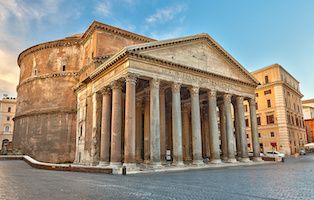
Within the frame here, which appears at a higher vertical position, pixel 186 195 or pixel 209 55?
pixel 209 55

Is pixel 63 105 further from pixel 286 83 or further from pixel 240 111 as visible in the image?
pixel 286 83

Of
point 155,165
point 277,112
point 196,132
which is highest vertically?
point 277,112

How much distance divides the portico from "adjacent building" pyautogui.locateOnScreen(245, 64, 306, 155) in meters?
13.9

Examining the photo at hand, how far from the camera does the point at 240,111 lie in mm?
22547

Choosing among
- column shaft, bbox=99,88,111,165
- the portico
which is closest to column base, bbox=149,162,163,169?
the portico

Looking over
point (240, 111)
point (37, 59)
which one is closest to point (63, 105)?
point (37, 59)

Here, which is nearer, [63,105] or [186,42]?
[186,42]

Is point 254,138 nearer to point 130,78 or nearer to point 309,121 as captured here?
point 130,78

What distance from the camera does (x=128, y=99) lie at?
50.8ft

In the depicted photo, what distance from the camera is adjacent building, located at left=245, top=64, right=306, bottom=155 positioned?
3447cm

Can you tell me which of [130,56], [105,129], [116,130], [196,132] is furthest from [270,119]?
[130,56]

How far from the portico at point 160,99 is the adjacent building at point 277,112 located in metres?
13.9

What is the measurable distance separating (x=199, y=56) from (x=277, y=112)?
21.5 m

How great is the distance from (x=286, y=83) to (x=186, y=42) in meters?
25.1
